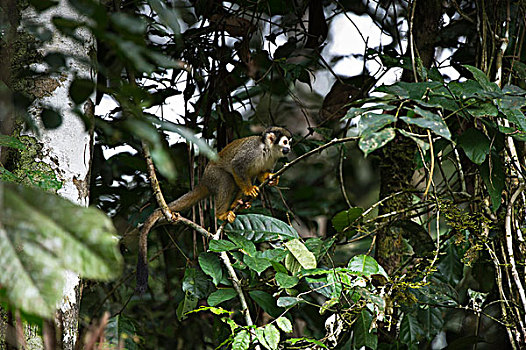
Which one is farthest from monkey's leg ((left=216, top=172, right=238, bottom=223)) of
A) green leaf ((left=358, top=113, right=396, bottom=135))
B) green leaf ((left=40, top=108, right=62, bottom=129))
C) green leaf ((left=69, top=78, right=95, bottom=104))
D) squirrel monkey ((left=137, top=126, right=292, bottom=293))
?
green leaf ((left=69, top=78, right=95, bottom=104))

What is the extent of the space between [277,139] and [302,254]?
1218 millimetres

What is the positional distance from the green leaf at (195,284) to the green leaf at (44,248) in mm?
1864

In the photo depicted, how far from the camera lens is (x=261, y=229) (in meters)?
2.23

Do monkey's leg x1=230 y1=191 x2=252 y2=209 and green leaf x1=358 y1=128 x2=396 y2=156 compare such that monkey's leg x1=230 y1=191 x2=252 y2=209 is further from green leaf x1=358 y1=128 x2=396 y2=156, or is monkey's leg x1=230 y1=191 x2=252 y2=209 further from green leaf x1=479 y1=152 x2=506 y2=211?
green leaf x1=358 y1=128 x2=396 y2=156

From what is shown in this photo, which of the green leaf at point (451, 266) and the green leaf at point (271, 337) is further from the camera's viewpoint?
the green leaf at point (451, 266)

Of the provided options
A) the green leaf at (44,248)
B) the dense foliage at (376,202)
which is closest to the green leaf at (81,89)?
the green leaf at (44,248)

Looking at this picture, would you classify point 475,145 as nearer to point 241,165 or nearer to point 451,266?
point 451,266

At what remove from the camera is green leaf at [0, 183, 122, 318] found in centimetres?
38

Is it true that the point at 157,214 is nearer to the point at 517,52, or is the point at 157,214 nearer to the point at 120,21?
the point at 517,52

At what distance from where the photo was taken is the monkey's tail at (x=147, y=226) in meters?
2.18

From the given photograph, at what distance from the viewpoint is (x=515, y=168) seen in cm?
214

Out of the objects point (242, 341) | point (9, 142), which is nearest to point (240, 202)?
point (242, 341)

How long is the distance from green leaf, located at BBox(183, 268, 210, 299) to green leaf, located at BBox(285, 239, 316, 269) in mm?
450

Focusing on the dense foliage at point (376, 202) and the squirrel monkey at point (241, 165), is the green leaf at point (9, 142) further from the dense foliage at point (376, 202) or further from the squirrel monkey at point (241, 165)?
the squirrel monkey at point (241, 165)
